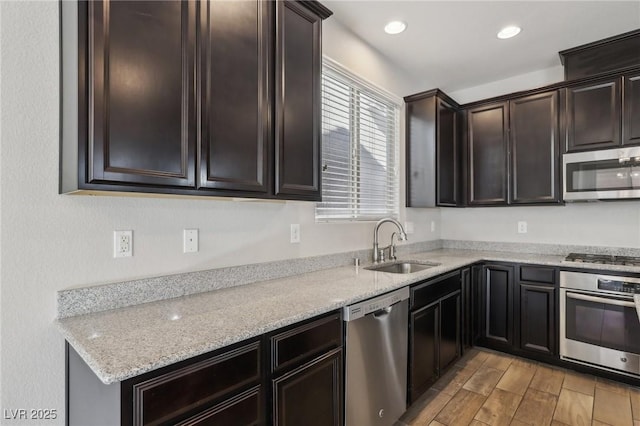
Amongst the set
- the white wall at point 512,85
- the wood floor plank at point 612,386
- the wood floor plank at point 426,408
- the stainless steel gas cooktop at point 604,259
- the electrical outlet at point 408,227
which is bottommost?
the wood floor plank at point 426,408

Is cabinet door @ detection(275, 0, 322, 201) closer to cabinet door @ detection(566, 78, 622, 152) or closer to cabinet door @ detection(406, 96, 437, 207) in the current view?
cabinet door @ detection(406, 96, 437, 207)

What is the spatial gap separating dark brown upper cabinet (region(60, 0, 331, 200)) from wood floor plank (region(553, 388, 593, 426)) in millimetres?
2160

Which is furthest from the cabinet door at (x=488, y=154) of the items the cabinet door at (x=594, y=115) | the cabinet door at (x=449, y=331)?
the cabinet door at (x=449, y=331)

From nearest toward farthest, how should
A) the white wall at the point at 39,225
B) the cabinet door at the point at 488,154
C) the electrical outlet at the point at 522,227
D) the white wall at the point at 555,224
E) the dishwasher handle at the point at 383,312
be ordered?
the white wall at the point at 39,225 < the dishwasher handle at the point at 383,312 < the white wall at the point at 555,224 < the cabinet door at the point at 488,154 < the electrical outlet at the point at 522,227

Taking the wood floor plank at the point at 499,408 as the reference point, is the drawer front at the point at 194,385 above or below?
above

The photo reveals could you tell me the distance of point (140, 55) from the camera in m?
1.20

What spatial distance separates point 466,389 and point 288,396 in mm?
1740

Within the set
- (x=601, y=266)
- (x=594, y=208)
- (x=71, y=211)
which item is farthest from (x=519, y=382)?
(x=71, y=211)

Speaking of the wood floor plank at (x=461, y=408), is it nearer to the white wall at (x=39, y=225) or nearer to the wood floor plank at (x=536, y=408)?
the wood floor plank at (x=536, y=408)

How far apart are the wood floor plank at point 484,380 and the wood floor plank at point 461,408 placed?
73 millimetres

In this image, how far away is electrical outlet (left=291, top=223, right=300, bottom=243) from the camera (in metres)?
2.18

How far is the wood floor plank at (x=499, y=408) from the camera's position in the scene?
2068 millimetres

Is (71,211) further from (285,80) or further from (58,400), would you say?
(285,80)

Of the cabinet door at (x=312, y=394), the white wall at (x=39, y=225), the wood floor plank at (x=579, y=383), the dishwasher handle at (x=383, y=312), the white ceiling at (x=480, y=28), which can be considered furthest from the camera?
the wood floor plank at (x=579, y=383)
